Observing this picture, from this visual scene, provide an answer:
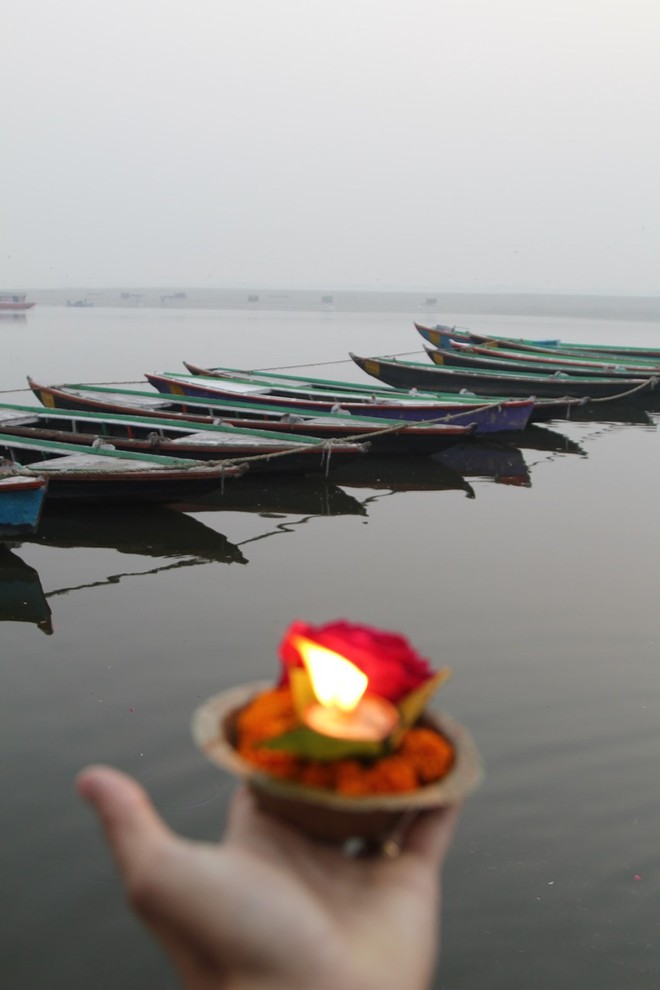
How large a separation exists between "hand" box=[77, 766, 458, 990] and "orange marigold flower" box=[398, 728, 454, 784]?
23cm

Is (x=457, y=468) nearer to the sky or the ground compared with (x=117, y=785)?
nearer to the ground

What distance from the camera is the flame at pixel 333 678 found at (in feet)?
6.39

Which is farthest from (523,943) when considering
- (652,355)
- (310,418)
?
(652,355)

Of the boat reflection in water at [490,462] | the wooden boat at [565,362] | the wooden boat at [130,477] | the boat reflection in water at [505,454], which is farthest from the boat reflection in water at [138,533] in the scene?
the wooden boat at [565,362]

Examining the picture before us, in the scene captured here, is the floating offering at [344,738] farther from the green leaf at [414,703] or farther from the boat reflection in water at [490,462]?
the boat reflection in water at [490,462]

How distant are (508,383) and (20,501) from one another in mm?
21317

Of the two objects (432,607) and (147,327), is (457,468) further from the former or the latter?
(147,327)

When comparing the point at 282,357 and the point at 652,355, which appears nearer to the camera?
the point at 652,355

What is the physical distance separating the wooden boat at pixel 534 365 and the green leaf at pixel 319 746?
31236mm

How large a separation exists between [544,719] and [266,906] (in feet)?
22.9

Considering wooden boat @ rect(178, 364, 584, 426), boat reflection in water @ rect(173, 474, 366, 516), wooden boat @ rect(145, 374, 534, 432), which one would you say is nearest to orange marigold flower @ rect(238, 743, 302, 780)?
boat reflection in water @ rect(173, 474, 366, 516)

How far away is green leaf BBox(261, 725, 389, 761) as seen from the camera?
5.88ft

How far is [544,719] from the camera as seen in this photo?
8.05 m

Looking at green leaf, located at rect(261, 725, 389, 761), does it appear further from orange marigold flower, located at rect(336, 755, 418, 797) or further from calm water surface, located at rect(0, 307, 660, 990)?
calm water surface, located at rect(0, 307, 660, 990)
